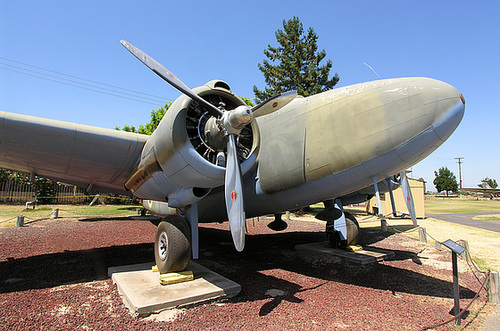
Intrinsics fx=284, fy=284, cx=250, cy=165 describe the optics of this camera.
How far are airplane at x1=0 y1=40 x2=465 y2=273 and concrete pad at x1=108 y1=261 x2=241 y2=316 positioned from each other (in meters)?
0.46

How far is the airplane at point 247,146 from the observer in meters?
5.00

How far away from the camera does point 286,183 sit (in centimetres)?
622

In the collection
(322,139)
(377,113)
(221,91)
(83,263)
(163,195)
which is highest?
(221,91)

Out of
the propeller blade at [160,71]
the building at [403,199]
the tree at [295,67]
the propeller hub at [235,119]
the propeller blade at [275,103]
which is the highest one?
the tree at [295,67]

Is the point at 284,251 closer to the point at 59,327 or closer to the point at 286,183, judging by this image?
the point at 286,183

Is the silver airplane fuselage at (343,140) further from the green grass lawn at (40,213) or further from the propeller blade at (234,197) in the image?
the green grass lawn at (40,213)

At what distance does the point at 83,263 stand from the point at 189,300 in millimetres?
4208

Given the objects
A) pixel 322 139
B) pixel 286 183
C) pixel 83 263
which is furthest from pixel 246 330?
pixel 83 263

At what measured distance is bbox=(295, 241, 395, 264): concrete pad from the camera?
25.7ft

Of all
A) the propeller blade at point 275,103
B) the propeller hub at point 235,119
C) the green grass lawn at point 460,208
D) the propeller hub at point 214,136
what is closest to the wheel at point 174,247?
the propeller hub at point 214,136

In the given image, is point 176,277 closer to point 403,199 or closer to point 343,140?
point 343,140

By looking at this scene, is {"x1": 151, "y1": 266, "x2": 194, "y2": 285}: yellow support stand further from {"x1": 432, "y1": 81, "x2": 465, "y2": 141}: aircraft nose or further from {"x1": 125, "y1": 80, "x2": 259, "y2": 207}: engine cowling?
{"x1": 432, "y1": 81, "x2": 465, "y2": 141}: aircraft nose

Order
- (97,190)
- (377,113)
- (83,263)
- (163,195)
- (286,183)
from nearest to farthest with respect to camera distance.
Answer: (377,113) → (286,183) → (163,195) → (83,263) → (97,190)

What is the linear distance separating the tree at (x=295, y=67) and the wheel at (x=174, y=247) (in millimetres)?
19585
